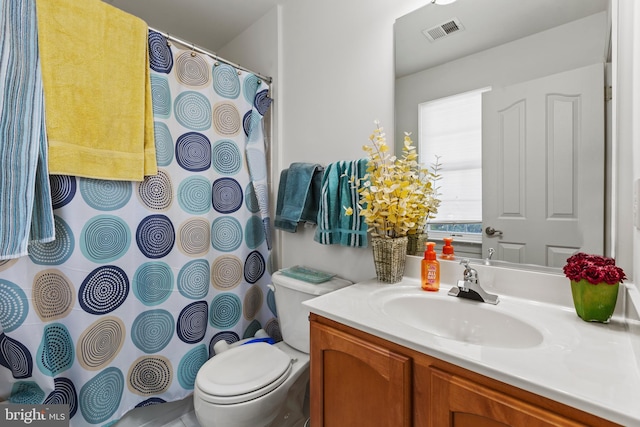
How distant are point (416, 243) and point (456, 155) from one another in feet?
1.26

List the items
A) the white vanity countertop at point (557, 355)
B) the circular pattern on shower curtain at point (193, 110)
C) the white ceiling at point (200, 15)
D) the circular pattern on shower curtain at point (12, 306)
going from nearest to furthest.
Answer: the white vanity countertop at point (557, 355), the circular pattern on shower curtain at point (12, 306), the circular pattern on shower curtain at point (193, 110), the white ceiling at point (200, 15)

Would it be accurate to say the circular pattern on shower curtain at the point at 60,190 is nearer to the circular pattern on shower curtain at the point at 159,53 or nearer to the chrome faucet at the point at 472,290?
the circular pattern on shower curtain at the point at 159,53

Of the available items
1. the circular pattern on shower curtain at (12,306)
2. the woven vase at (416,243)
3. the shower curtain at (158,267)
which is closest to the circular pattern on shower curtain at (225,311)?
the shower curtain at (158,267)

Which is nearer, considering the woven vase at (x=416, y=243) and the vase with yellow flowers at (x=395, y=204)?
the vase with yellow flowers at (x=395, y=204)

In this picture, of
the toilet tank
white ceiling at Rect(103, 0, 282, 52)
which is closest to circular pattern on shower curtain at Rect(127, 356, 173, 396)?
the toilet tank

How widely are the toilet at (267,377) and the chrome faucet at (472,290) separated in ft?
1.84

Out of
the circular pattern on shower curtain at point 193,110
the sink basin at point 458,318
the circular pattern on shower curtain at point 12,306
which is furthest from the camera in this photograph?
the circular pattern on shower curtain at point 193,110

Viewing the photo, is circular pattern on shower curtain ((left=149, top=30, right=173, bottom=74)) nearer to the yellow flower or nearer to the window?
the yellow flower

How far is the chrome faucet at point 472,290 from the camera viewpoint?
98cm

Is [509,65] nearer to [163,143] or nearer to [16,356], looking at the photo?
[163,143]

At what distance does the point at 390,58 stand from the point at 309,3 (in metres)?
0.67

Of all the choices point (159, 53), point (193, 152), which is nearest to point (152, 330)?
point (193, 152)

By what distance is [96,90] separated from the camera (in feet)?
4.10

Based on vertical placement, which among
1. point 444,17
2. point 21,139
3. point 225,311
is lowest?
point 225,311
